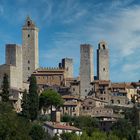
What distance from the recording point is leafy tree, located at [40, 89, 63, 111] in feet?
238

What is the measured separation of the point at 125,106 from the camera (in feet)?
270

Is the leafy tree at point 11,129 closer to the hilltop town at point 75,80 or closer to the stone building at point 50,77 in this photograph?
the hilltop town at point 75,80

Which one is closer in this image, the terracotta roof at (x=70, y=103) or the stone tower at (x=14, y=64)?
the terracotta roof at (x=70, y=103)

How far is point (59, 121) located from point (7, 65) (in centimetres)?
1415

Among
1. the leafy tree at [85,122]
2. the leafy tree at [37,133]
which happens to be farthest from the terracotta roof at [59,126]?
the leafy tree at [37,133]

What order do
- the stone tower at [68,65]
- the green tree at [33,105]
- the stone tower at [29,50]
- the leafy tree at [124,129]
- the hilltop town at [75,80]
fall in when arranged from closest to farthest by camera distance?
the green tree at [33,105] → the leafy tree at [124,129] → the hilltop town at [75,80] → the stone tower at [29,50] → the stone tower at [68,65]

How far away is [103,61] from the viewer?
3543 inches

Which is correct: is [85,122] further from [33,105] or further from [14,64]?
[14,64]

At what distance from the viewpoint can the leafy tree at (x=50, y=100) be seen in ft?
238

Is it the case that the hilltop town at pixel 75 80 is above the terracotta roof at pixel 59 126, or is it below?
above

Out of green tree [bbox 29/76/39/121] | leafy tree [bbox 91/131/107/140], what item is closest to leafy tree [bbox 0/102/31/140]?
leafy tree [bbox 91/131/107/140]

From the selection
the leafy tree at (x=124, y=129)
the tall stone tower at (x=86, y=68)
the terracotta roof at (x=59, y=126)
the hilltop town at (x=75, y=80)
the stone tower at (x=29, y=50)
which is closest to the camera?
the terracotta roof at (x=59, y=126)

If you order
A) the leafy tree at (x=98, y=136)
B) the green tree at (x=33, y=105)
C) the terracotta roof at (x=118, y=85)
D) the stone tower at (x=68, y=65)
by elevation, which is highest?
the stone tower at (x=68, y=65)

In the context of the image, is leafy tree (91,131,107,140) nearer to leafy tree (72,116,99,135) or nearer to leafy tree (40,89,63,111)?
leafy tree (72,116,99,135)
